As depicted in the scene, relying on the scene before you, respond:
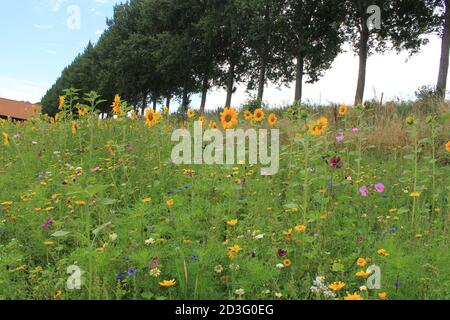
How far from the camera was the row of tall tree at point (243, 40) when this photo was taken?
1812cm

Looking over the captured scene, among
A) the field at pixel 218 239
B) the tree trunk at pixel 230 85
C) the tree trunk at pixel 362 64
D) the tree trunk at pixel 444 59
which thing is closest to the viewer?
the field at pixel 218 239

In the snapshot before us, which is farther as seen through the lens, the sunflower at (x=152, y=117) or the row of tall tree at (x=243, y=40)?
the row of tall tree at (x=243, y=40)

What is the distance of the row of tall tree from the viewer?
18.1 m

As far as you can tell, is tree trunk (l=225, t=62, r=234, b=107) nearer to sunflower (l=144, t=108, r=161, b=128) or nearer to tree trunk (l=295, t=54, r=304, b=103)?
tree trunk (l=295, t=54, r=304, b=103)

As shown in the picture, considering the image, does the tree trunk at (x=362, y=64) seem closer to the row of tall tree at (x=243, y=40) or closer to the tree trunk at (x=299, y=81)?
the row of tall tree at (x=243, y=40)

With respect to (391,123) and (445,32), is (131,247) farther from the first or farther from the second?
(445,32)

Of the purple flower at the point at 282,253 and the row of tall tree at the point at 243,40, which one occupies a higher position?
the row of tall tree at the point at 243,40

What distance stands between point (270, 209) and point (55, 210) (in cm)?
179

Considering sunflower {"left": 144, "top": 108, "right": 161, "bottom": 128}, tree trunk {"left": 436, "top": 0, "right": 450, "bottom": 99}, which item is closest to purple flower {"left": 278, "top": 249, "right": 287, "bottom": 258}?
sunflower {"left": 144, "top": 108, "right": 161, "bottom": 128}

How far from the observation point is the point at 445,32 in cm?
1527

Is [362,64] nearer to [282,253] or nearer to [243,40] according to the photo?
[243,40]

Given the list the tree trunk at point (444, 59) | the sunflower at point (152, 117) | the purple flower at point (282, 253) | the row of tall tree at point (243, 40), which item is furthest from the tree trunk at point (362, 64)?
the purple flower at point (282, 253)

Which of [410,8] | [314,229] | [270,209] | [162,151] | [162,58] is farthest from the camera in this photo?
[162,58]
